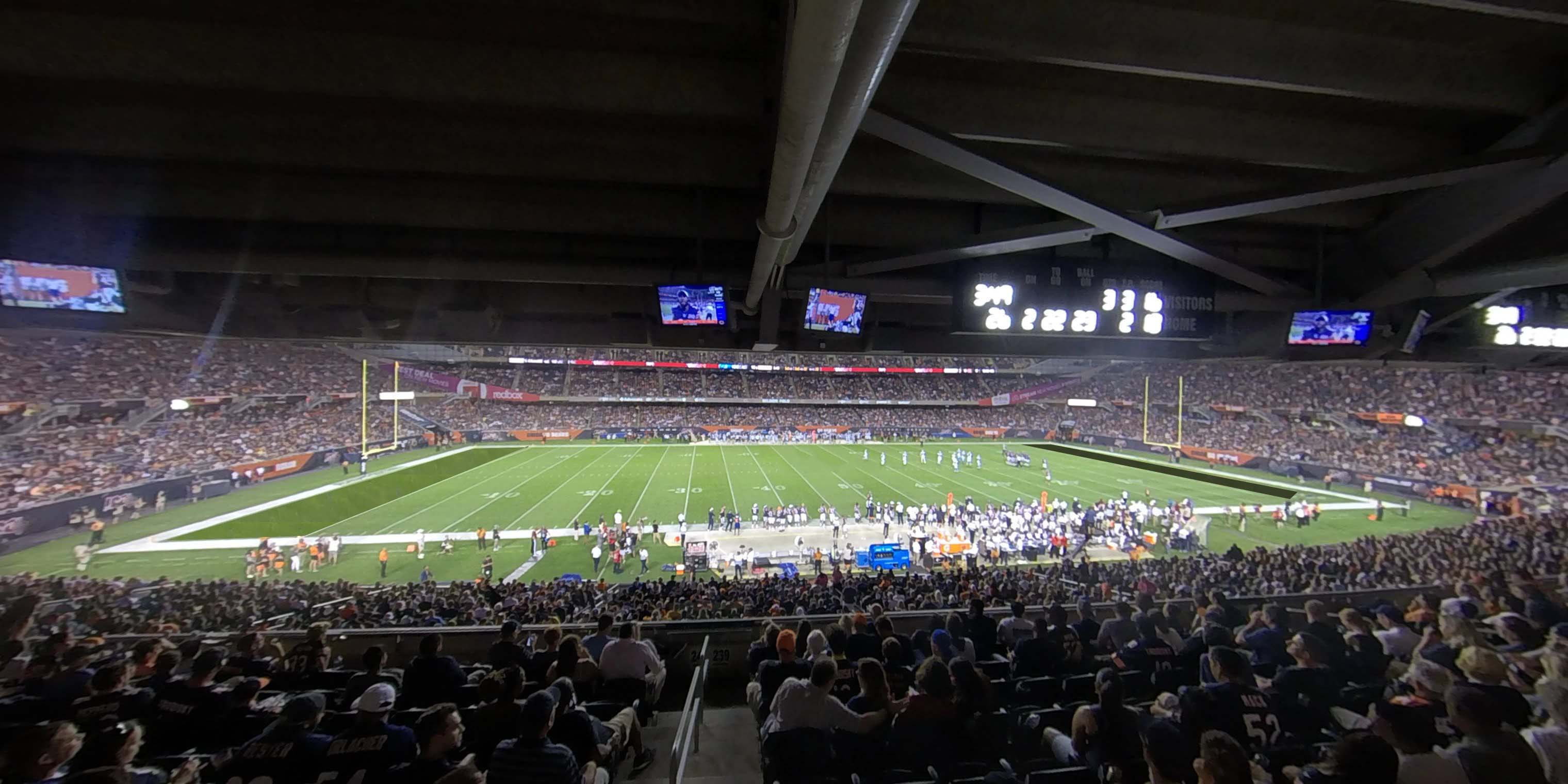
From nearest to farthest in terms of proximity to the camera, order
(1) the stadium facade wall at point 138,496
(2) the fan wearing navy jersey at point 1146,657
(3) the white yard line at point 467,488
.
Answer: (2) the fan wearing navy jersey at point 1146,657 → (1) the stadium facade wall at point 138,496 → (3) the white yard line at point 467,488

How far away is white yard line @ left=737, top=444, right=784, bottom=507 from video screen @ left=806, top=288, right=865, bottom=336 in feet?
68.0

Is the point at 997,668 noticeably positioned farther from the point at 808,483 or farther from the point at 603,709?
the point at 808,483

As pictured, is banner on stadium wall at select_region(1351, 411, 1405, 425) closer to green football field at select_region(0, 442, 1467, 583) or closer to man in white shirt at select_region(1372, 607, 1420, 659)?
green football field at select_region(0, 442, 1467, 583)

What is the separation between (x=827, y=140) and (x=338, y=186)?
4.77 m

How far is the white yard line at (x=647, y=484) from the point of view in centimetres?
2511

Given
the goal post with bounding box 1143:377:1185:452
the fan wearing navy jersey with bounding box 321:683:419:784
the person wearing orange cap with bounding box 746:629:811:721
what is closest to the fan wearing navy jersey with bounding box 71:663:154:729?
the fan wearing navy jersey with bounding box 321:683:419:784

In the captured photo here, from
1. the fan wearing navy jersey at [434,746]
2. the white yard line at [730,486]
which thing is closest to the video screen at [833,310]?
the fan wearing navy jersey at [434,746]

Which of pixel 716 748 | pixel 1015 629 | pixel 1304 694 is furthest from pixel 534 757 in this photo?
pixel 1304 694

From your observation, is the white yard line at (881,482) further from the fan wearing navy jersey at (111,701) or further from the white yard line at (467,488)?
the fan wearing navy jersey at (111,701)

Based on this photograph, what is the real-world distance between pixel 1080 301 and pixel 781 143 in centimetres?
485

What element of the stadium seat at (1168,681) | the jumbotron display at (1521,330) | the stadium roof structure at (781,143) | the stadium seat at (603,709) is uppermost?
the stadium roof structure at (781,143)

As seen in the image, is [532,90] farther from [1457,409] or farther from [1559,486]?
[1457,409]

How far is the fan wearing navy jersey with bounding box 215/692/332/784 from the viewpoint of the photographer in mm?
3137

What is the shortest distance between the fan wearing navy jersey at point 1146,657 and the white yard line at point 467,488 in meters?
24.5
